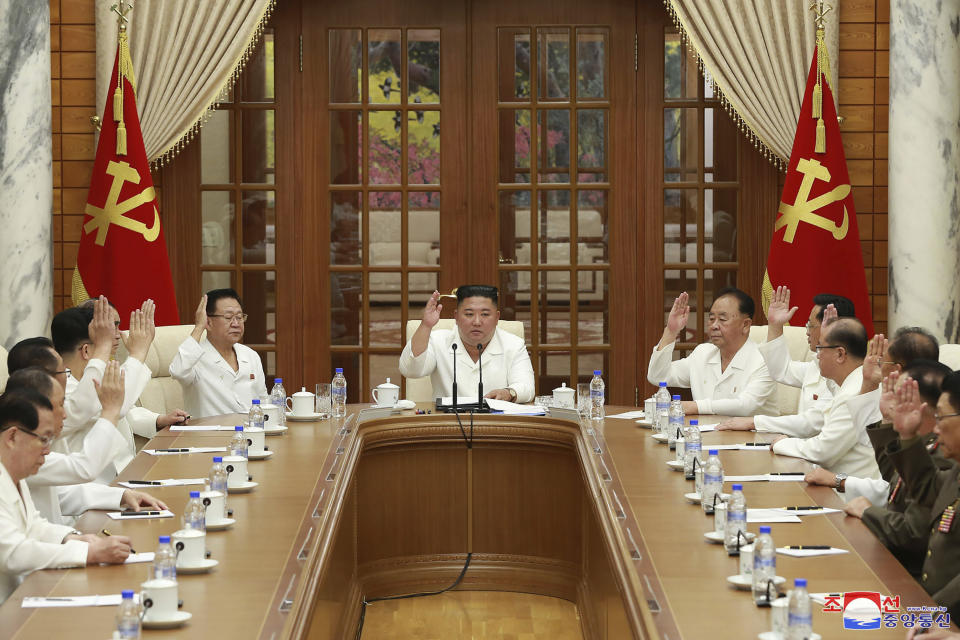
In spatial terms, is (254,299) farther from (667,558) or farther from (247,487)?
(667,558)

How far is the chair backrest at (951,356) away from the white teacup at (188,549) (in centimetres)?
341

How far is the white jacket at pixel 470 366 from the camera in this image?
6.22 metres

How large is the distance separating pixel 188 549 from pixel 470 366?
10.6 ft

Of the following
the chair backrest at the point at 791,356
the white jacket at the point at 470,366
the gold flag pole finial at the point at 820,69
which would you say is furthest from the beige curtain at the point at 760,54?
the white jacket at the point at 470,366

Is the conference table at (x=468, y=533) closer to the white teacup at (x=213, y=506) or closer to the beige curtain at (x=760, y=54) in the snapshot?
the white teacup at (x=213, y=506)

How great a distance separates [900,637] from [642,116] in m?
5.29

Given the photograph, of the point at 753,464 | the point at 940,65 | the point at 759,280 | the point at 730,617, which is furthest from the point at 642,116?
the point at 730,617

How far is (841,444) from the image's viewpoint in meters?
4.62

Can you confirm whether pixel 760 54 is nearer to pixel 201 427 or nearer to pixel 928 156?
pixel 928 156

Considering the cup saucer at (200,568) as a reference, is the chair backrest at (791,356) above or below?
above

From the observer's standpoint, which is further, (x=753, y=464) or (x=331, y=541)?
(x=753, y=464)

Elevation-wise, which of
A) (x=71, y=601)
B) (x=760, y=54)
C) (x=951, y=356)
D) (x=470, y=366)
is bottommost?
(x=71, y=601)

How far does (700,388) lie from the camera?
240 inches

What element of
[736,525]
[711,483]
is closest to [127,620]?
[736,525]
